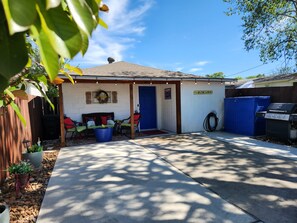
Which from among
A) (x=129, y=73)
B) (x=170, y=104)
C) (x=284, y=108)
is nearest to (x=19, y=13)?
(x=284, y=108)

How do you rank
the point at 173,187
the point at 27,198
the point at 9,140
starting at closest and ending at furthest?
the point at 27,198 < the point at 173,187 < the point at 9,140

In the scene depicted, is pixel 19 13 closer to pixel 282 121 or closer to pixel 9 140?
pixel 9 140

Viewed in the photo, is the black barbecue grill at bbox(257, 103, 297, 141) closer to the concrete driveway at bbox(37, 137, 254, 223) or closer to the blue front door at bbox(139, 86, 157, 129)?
the concrete driveway at bbox(37, 137, 254, 223)

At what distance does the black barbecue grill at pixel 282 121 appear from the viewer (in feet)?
19.8

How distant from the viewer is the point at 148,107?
32.3ft

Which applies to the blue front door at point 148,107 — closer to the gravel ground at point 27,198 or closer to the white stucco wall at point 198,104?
the white stucco wall at point 198,104

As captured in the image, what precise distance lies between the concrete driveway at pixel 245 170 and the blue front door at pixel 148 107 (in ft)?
9.40

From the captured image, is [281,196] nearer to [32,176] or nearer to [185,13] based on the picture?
[32,176]

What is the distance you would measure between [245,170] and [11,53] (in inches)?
179

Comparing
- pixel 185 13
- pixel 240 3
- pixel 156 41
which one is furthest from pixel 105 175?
pixel 156 41

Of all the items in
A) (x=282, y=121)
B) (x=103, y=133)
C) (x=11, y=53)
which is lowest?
(x=103, y=133)

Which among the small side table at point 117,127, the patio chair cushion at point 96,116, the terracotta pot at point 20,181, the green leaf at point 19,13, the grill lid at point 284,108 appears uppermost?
the green leaf at point 19,13

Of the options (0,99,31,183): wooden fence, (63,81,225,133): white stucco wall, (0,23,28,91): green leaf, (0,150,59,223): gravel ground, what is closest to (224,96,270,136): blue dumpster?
(63,81,225,133): white stucco wall

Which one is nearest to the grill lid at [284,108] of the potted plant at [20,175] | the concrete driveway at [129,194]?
the concrete driveway at [129,194]
